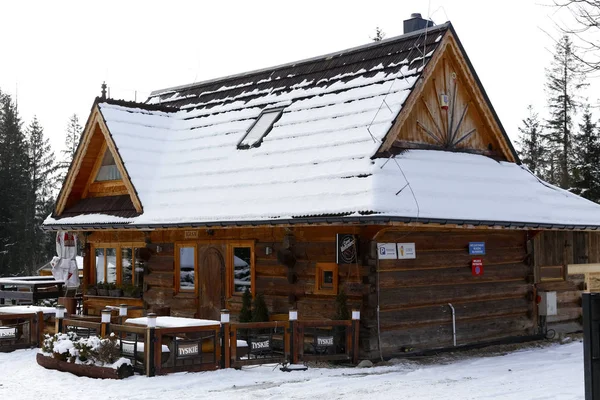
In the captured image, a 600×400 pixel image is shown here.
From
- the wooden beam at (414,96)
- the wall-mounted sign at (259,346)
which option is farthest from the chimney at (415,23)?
the wall-mounted sign at (259,346)

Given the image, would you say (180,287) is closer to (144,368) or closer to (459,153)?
(144,368)

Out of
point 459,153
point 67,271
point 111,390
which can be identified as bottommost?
point 111,390

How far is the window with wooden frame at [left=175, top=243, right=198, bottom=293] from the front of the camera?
17.7 metres

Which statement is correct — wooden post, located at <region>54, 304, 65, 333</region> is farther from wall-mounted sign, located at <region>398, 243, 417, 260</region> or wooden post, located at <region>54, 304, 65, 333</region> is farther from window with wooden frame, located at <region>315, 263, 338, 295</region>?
wall-mounted sign, located at <region>398, 243, 417, 260</region>

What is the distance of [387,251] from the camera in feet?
47.4

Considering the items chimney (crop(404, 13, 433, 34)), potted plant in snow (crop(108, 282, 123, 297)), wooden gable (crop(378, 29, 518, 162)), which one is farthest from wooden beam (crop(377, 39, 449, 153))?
potted plant in snow (crop(108, 282, 123, 297))

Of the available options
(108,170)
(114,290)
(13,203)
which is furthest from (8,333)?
(13,203)

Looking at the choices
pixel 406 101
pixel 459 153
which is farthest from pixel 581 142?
pixel 406 101

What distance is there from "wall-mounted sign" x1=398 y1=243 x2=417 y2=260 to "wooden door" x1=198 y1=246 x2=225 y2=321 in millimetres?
4320

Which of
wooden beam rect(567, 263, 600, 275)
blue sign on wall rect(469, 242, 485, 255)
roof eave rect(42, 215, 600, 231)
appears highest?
roof eave rect(42, 215, 600, 231)

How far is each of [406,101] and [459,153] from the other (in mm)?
2618

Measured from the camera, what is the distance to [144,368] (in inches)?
499

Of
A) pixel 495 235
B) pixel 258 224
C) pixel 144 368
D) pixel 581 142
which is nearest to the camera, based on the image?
pixel 144 368

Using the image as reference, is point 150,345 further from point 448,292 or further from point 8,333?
point 448,292
